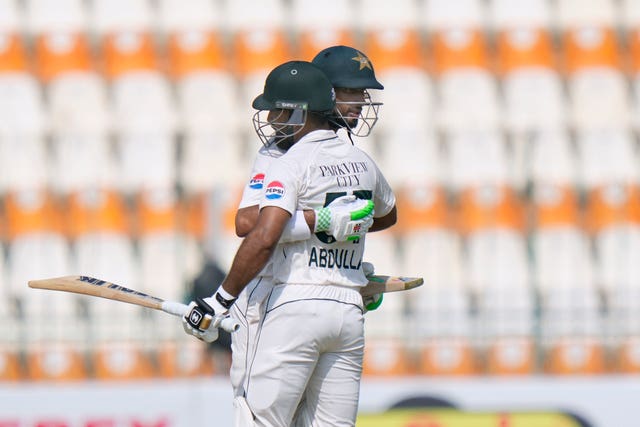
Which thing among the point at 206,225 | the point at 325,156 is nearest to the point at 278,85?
the point at 325,156

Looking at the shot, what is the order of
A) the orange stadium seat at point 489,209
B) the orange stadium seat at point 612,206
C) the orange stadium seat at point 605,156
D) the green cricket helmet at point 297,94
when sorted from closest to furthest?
the green cricket helmet at point 297,94 → the orange stadium seat at point 612,206 → the orange stadium seat at point 489,209 → the orange stadium seat at point 605,156

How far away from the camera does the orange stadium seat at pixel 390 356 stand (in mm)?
7023

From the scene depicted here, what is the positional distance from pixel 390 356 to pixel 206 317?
12.0 ft

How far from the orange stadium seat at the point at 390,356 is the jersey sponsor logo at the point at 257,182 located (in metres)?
3.37

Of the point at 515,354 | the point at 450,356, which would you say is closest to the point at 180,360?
the point at 450,356

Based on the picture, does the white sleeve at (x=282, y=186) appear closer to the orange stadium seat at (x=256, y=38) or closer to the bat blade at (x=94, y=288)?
the bat blade at (x=94, y=288)

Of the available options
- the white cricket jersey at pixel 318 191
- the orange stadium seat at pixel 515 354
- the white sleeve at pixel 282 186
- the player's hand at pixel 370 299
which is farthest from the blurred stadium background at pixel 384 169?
the white sleeve at pixel 282 186

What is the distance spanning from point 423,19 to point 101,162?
3.11 metres

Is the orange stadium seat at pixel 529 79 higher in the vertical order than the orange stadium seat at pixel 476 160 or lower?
higher

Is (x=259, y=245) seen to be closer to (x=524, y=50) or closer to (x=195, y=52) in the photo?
(x=195, y=52)

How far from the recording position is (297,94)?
12.3 feet

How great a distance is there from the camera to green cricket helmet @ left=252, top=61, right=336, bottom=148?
374cm

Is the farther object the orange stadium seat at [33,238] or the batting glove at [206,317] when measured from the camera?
the orange stadium seat at [33,238]

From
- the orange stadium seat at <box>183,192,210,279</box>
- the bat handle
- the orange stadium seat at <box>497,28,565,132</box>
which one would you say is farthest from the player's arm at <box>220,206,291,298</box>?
the orange stadium seat at <box>497,28,565,132</box>
